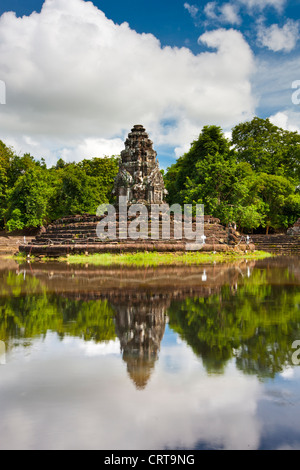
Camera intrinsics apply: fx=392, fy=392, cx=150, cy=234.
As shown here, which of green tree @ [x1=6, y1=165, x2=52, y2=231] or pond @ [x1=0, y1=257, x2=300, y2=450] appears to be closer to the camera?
pond @ [x1=0, y1=257, x2=300, y2=450]

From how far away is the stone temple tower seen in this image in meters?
27.8

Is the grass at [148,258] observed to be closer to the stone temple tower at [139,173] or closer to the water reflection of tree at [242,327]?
the stone temple tower at [139,173]

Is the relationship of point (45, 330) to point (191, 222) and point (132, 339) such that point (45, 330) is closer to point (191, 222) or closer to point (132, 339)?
point (132, 339)

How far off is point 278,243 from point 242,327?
2839 centimetres

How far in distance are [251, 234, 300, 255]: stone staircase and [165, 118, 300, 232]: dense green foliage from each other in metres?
1.79

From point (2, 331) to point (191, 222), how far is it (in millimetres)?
20162

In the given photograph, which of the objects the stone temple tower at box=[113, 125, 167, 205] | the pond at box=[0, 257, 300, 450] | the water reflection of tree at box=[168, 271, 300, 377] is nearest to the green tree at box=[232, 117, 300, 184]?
the stone temple tower at box=[113, 125, 167, 205]

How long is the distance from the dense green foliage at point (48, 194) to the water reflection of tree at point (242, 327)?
33467mm

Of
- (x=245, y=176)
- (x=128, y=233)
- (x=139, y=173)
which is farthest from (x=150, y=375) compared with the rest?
(x=245, y=176)

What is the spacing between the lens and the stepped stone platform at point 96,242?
20.0 m

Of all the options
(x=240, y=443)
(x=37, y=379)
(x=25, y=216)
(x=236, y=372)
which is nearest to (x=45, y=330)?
(x=37, y=379)

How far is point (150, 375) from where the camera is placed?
10.7 feet

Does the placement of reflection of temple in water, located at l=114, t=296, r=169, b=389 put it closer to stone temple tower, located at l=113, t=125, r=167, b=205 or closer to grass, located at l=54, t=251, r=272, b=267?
grass, located at l=54, t=251, r=272, b=267

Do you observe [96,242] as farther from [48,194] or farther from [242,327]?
[48,194]
